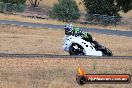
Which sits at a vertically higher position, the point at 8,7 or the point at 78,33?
the point at 78,33

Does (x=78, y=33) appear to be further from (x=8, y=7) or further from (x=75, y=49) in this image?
(x=8, y=7)

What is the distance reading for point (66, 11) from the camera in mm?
61375

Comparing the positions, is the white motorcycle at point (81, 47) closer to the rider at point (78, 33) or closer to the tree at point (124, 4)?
the rider at point (78, 33)

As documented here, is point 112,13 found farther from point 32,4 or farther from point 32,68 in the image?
point 32,68

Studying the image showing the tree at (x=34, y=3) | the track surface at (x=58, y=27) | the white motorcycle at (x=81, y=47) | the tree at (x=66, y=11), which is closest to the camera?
the white motorcycle at (x=81, y=47)

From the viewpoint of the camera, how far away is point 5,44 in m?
36.3

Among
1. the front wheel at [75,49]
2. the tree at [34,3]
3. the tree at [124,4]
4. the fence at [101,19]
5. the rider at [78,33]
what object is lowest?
the tree at [34,3]

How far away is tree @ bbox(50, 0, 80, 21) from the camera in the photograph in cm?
5993

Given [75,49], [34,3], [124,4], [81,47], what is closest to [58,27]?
[124,4]

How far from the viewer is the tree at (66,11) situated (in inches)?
2359

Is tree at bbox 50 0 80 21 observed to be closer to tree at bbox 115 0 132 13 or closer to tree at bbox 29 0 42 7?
tree at bbox 115 0 132 13

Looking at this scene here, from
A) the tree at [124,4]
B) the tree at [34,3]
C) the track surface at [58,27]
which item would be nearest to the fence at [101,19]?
the tree at [124,4]

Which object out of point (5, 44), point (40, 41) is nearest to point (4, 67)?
point (5, 44)

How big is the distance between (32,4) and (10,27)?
1831 inches
